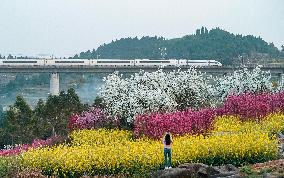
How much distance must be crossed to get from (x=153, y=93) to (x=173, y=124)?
4485mm

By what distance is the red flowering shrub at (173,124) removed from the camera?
901 inches

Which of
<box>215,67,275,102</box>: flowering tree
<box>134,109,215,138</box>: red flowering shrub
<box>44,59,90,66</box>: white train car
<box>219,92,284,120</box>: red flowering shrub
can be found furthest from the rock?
<box>44,59,90,66</box>: white train car

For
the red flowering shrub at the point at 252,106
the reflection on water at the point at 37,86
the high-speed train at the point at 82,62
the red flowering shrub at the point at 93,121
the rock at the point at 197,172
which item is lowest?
the reflection on water at the point at 37,86

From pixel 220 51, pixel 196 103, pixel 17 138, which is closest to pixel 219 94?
pixel 196 103

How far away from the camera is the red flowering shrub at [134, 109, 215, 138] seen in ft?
75.0

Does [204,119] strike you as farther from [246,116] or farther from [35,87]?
[35,87]

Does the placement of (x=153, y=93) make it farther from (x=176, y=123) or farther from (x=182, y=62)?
(x=182, y=62)

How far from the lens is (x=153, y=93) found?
1073 inches

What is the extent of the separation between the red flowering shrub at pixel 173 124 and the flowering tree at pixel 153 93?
2987 mm

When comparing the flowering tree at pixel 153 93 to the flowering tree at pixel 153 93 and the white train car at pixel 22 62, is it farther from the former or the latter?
the white train car at pixel 22 62

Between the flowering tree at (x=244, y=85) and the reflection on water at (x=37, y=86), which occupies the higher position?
the flowering tree at (x=244, y=85)

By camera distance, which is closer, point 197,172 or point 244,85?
point 197,172

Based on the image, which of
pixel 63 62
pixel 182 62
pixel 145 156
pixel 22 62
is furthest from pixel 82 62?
pixel 145 156

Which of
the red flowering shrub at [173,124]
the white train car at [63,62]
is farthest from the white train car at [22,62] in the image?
the red flowering shrub at [173,124]
